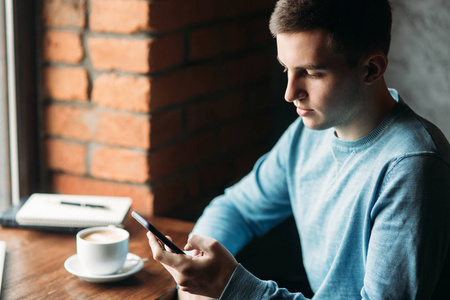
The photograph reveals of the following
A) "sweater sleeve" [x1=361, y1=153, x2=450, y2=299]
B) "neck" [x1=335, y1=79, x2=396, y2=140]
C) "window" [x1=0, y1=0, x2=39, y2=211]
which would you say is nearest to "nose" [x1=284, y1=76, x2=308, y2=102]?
"neck" [x1=335, y1=79, x2=396, y2=140]

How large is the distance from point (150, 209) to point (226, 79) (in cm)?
47

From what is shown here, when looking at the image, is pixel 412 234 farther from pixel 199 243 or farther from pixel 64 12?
pixel 64 12

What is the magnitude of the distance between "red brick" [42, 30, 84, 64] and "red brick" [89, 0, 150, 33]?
0.22 ft

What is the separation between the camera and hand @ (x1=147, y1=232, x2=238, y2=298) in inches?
41.1

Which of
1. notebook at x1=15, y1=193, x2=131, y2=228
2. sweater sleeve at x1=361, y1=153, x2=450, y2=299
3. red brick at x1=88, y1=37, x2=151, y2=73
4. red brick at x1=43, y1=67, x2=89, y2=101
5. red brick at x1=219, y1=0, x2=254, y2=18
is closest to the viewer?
sweater sleeve at x1=361, y1=153, x2=450, y2=299

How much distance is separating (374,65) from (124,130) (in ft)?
2.25

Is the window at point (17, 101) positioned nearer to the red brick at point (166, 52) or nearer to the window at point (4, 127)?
the window at point (4, 127)

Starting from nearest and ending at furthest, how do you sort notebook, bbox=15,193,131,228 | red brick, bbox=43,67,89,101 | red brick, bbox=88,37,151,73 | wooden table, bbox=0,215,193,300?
wooden table, bbox=0,215,193,300, notebook, bbox=15,193,131,228, red brick, bbox=88,37,151,73, red brick, bbox=43,67,89,101

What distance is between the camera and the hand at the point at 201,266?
104 cm

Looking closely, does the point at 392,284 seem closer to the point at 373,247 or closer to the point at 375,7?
the point at 373,247

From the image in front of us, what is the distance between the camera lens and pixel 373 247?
1.05m

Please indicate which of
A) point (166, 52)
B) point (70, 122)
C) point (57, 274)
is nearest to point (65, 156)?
point (70, 122)

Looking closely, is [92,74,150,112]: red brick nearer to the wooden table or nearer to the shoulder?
the wooden table

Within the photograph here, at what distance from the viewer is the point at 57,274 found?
1180 mm
